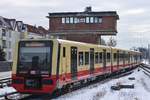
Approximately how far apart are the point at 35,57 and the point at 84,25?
52.2 meters

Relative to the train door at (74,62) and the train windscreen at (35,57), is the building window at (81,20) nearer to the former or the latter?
the train door at (74,62)

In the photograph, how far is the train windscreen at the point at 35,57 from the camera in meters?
18.6

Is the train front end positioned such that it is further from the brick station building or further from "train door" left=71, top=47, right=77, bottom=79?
the brick station building

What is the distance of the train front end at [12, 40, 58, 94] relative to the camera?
18359 mm

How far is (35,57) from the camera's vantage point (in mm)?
18875

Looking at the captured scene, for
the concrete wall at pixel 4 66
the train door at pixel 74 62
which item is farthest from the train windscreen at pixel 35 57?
the concrete wall at pixel 4 66

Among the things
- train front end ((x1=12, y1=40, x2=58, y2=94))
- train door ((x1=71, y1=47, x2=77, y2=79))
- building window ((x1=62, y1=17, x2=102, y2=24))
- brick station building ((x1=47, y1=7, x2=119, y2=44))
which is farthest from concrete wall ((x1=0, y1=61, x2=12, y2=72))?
building window ((x1=62, y1=17, x2=102, y2=24))

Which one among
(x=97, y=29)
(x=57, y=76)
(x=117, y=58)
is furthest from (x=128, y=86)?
(x=97, y=29)

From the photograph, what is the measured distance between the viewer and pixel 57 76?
18500mm

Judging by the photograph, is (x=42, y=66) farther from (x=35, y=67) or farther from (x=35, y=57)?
(x=35, y=57)

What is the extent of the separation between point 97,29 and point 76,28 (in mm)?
3632

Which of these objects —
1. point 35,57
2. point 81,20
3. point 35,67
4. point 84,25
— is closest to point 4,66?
point 84,25

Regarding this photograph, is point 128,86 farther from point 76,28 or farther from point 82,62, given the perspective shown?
point 76,28

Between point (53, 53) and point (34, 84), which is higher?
point (53, 53)
